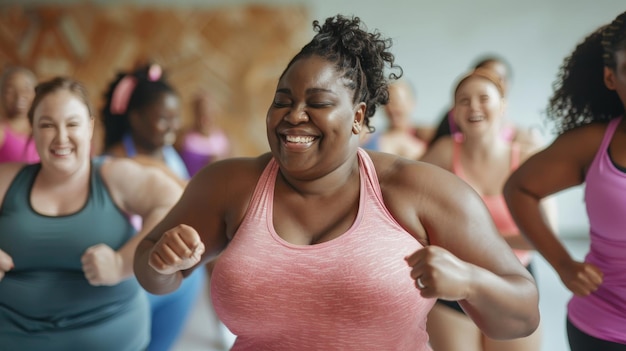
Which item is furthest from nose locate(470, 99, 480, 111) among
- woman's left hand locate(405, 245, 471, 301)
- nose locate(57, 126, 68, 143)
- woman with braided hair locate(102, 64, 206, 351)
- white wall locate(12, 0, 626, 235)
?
white wall locate(12, 0, 626, 235)

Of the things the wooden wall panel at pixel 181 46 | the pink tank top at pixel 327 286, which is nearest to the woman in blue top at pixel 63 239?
the pink tank top at pixel 327 286

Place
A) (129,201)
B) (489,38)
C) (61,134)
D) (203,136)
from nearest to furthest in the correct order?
(61,134) < (129,201) < (203,136) < (489,38)

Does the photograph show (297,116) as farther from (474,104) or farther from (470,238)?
(474,104)

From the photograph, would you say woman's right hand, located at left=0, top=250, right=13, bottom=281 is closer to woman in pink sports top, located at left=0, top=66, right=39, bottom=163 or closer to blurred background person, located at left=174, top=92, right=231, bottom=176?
woman in pink sports top, located at left=0, top=66, right=39, bottom=163

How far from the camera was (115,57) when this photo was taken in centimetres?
693

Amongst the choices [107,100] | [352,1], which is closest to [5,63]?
[352,1]

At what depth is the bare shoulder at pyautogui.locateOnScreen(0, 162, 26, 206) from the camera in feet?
6.54

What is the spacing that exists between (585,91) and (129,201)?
1316 mm

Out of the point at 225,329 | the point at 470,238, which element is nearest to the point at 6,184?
the point at 470,238

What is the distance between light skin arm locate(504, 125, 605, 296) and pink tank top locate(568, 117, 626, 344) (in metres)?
0.04

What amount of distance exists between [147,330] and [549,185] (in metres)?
1.29

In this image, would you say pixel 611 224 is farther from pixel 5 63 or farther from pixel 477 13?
pixel 5 63

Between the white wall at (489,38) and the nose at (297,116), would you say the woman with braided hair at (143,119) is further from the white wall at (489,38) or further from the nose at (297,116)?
the white wall at (489,38)

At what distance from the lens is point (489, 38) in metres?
6.45
